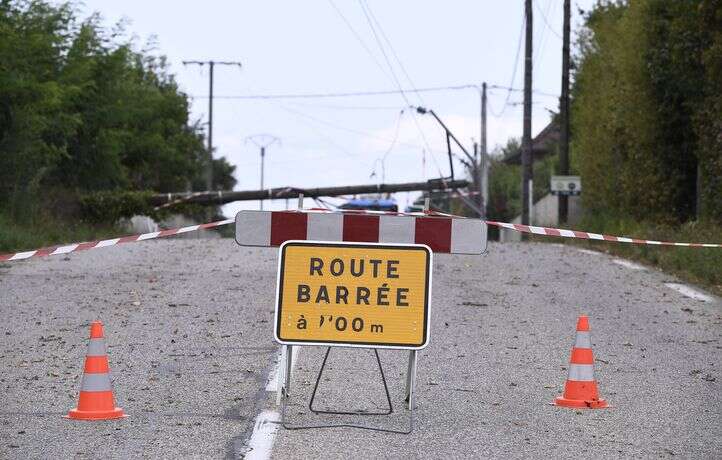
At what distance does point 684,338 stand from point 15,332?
247 inches

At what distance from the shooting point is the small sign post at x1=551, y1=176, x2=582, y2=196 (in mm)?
40531

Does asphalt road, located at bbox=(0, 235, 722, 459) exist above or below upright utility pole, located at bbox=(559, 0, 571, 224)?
below

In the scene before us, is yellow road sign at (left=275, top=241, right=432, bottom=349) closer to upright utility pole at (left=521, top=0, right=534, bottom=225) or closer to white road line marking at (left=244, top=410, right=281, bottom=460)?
white road line marking at (left=244, top=410, right=281, bottom=460)

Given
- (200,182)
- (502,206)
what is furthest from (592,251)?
(200,182)

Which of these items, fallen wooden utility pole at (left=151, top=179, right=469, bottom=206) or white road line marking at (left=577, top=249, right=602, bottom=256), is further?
fallen wooden utility pole at (left=151, top=179, right=469, bottom=206)

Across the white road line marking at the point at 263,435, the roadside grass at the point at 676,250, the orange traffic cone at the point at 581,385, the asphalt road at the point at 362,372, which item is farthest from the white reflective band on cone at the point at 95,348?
the roadside grass at the point at 676,250

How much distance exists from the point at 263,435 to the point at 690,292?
1111 cm

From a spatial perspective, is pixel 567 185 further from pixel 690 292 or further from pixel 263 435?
pixel 263 435

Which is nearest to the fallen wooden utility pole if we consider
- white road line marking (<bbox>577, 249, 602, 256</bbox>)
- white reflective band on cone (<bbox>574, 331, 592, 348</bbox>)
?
white road line marking (<bbox>577, 249, 602, 256</bbox>)

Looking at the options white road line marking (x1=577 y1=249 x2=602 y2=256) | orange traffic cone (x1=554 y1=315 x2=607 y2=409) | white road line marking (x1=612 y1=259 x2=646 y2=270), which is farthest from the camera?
white road line marking (x1=577 y1=249 x2=602 y2=256)

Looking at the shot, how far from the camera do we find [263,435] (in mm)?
7938

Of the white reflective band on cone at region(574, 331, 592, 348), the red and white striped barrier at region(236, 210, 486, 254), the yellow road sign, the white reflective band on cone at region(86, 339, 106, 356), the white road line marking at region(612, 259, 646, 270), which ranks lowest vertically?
the white road line marking at region(612, 259, 646, 270)

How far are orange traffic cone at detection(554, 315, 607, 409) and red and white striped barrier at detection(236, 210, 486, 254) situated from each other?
1.00 metres

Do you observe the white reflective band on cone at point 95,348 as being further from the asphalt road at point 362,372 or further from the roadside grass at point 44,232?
the roadside grass at point 44,232
